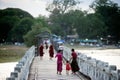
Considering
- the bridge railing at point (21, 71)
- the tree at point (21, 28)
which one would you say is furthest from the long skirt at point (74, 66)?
the tree at point (21, 28)

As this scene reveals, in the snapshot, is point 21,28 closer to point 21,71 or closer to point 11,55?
point 11,55

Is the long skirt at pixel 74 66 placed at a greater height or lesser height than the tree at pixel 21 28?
lesser

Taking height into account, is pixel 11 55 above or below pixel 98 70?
below

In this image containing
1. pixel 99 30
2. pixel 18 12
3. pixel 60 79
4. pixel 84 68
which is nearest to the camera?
pixel 60 79

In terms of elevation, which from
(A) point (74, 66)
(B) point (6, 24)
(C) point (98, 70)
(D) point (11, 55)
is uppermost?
(B) point (6, 24)

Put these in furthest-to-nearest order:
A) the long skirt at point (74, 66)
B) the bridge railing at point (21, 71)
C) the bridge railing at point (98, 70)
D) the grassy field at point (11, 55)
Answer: the grassy field at point (11, 55) < the long skirt at point (74, 66) < the bridge railing at point (98, 70) < the bridge railing at point (21, 71)

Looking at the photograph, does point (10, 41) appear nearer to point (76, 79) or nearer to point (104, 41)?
point (104, 41)

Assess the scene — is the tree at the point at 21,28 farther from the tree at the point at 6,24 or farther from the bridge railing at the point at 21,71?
the bridge railing at the point at 21,71

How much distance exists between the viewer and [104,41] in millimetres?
100000

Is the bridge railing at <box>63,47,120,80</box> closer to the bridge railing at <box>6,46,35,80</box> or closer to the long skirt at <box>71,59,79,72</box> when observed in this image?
the long skirt at <box>71,59,79,72</box>

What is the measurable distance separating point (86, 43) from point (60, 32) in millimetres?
8660

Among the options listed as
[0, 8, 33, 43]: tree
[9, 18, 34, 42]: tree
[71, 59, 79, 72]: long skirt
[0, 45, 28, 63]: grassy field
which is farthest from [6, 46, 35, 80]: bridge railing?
[0, 8, 33, 43]: tree

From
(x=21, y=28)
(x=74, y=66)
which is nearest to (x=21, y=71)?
(x=74, y=66)

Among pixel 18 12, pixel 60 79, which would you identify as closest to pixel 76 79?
pixel 60 79
